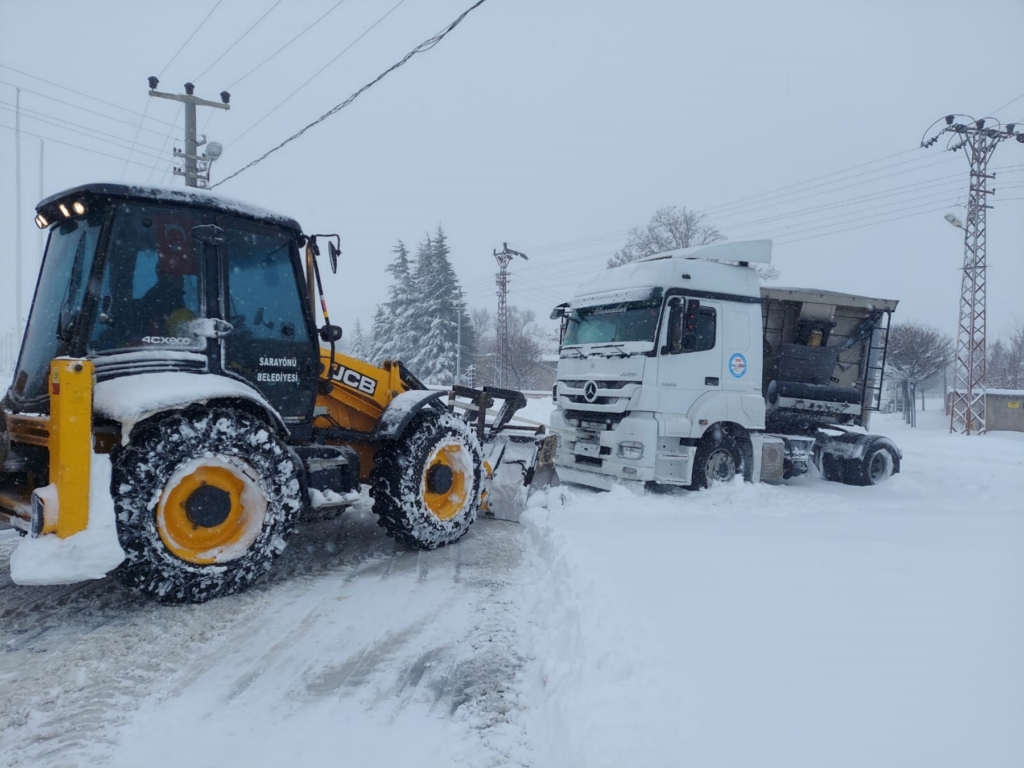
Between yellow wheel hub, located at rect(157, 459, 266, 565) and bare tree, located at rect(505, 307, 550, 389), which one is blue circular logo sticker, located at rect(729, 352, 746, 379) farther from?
bare tree, located at rect(505, 307, 550, 389)

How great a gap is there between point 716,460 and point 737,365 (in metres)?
1.33

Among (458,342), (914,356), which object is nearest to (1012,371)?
(914,356)

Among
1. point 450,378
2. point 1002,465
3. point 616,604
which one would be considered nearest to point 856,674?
point 616,604

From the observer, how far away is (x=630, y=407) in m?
8.31

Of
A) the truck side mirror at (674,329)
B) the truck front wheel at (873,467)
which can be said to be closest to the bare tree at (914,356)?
the truck front wheel at (873,467)

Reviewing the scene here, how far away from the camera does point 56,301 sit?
4527 millimetres

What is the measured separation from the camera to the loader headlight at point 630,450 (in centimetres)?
820

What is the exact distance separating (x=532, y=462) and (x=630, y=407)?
1.56 meters

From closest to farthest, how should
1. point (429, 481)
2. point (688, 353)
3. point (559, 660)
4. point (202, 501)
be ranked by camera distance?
point (559, 660)
point (202, 501)
point (429, 481)
point (688, 353)

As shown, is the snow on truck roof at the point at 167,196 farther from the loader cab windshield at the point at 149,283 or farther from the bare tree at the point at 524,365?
the bare tree at the point at 524,365

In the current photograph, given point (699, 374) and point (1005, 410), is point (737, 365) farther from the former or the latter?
point (1005, 410)

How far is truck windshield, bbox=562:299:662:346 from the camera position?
8398mm

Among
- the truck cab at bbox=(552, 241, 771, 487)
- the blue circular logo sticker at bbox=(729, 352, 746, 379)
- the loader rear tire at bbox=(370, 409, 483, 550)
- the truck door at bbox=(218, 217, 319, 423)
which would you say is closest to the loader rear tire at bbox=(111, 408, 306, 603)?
the truck door at bbox=(218, 217, 319, 423)

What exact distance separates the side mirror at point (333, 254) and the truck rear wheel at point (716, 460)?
5.49m
